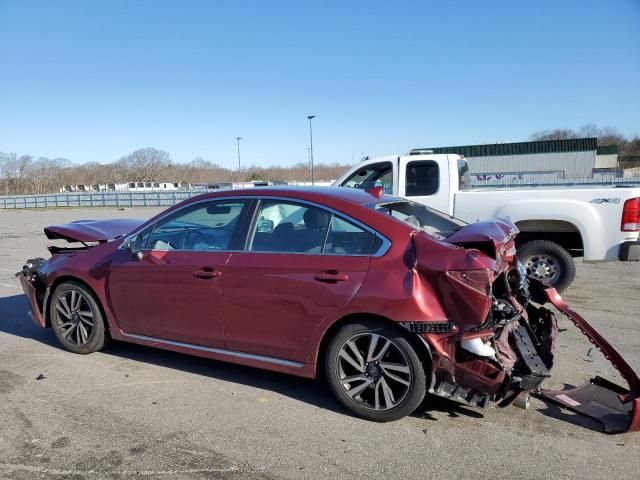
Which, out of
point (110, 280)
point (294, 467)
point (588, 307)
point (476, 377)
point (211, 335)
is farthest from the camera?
point (588, 307)

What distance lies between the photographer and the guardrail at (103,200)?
38750mm

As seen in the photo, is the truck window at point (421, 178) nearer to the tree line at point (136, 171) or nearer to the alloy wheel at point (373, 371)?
the alloy wheel at point (373, 371)

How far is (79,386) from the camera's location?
4.17 metres

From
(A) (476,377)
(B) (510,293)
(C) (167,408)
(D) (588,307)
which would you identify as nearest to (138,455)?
(C) (167,408)

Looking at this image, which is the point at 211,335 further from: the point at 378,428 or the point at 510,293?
the point at 510,293

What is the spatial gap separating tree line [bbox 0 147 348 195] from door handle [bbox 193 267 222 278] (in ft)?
291

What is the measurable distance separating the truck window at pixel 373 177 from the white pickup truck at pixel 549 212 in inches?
6.5

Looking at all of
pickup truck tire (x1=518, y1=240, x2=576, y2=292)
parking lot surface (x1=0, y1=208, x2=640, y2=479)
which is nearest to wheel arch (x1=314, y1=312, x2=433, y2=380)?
parking lot surface (x1=0, y1=208, x2=640, y2=479)

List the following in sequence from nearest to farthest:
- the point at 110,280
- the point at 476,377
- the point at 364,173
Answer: the point at 476,377 → the point at 110,280 → the point at 364,173

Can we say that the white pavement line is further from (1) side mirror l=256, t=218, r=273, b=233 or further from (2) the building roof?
(2) the building roof

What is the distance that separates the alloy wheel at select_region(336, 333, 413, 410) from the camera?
3.42m

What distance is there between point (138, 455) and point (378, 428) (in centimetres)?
157

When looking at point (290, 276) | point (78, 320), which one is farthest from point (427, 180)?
point (78, 320)

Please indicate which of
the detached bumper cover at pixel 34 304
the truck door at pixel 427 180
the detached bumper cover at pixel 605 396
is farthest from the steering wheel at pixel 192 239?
the truck door at pixel 427 180
